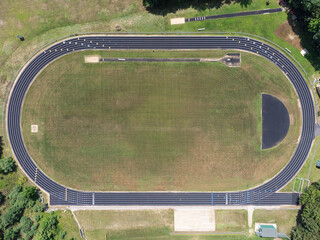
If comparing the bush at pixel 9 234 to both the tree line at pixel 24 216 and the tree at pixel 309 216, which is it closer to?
the tree line at pixel 24 216

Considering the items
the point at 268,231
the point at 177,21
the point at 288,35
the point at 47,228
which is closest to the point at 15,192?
the point at 47,228

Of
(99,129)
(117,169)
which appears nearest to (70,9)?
(99,129)

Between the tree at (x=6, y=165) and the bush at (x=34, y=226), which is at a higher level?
the tree at (x=6, y=165)

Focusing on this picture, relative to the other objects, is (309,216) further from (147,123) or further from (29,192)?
(29,192)

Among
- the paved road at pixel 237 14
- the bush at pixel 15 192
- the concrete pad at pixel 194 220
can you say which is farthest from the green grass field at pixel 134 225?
the paved road at pixel 237 14

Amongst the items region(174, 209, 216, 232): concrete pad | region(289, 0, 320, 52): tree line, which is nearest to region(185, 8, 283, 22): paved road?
region(289, 0, 320, 52): tree line

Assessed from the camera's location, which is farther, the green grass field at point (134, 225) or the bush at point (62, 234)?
the green grass field at point (134, 225)
